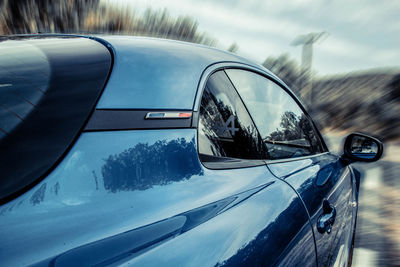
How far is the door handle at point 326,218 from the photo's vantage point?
1.88m

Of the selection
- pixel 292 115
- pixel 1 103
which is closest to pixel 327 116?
pixel 292 115

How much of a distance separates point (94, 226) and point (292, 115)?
1861mm

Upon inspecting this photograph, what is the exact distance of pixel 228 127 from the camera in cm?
171

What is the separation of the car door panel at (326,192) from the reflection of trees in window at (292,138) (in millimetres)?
98

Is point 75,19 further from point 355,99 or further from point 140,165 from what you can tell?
point 355,99

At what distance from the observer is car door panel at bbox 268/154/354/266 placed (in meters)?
1.82

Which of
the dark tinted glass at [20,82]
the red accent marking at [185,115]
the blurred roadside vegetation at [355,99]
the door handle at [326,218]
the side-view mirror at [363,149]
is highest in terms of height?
the blurred roadside vegetation at [355,99]

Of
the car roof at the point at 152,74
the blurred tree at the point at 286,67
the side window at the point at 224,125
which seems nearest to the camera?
the car roof at the point at 152,74

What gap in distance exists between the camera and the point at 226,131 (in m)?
1.68

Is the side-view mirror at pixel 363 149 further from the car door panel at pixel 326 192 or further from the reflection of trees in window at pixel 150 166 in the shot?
the reflection of trees in window at pixel 150 166

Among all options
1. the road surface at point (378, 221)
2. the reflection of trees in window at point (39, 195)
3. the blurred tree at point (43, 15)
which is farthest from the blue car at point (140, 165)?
the blurred tree at point (43, 15)

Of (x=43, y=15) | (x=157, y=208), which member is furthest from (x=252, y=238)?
(x=43, y=15)

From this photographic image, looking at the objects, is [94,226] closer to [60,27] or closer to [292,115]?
[292,115]

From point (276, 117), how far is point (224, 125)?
699 millimetres
